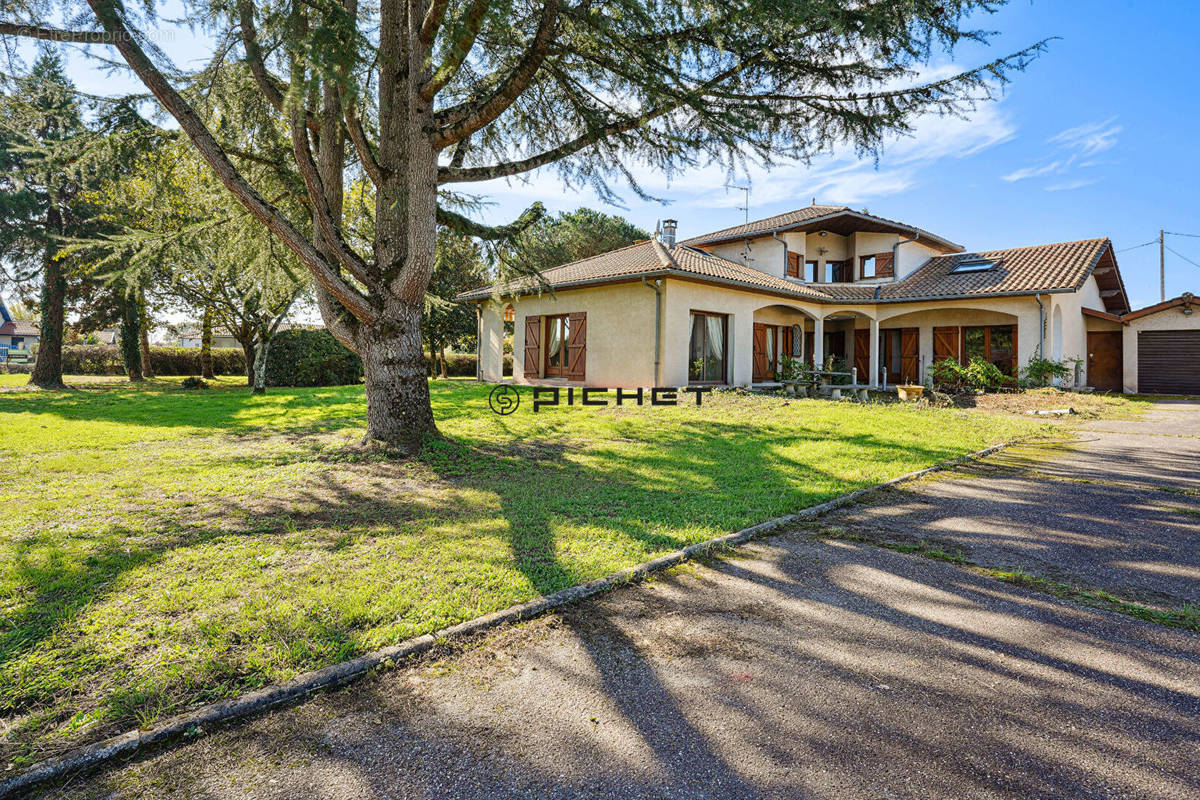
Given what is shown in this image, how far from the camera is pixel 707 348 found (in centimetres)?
1681

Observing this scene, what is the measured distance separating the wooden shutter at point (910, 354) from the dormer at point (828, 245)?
2.16m

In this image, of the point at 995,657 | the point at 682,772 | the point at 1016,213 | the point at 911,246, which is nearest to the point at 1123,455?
the point at 995,657

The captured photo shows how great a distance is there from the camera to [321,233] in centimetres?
693

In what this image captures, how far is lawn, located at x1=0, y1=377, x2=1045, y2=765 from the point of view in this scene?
247 centimetres

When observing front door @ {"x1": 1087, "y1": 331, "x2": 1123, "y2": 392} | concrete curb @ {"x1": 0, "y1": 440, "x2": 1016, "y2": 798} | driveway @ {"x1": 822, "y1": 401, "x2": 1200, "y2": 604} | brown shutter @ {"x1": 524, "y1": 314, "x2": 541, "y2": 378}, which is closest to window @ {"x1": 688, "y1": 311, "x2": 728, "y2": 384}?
brown shutter @ {"x1": 524, "y1": 314, "x2": 541, "y2": 378}

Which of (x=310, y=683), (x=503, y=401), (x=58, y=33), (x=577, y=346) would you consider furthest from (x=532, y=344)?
(x=310, y=683)

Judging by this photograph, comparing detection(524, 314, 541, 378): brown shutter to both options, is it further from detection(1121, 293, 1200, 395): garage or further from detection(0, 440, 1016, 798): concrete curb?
detection(1121, 293, 1200, 395): garage

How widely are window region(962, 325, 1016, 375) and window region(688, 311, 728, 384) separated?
9461 millimetres

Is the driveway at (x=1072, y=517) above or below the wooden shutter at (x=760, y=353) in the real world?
below

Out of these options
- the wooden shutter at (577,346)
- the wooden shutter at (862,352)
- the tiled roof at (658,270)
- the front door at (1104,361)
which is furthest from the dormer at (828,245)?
the wooden shutter at (577,346)

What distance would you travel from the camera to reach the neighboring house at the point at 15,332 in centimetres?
5767

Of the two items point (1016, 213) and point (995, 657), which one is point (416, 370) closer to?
point (995, 657)

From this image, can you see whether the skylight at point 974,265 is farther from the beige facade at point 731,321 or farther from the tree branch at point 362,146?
the tree branch at point 362,146

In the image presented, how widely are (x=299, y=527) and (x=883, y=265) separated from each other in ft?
73.9
